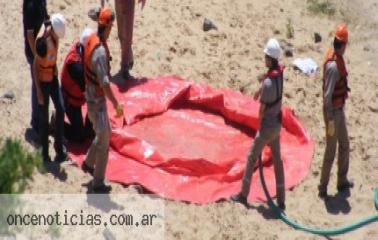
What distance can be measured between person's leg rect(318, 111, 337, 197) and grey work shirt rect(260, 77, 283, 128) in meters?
0.72

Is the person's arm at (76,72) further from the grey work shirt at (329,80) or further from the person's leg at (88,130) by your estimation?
the grey work shirt at (329,80)

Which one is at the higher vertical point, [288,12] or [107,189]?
[288,12]

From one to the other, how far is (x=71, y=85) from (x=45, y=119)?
0.56 meters

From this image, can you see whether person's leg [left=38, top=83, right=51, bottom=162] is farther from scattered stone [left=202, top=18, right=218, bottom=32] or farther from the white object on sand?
the white object on sand

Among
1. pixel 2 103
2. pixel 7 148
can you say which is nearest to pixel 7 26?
pixel 2 103

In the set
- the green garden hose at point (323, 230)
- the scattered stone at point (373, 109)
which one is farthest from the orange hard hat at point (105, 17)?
the scattered stone at point (373, 109)

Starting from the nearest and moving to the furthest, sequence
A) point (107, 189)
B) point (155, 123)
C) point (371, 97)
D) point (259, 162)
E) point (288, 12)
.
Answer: point (107, 189), point (259, 162), point (155, 123), point (371, 97), point (288, 12)

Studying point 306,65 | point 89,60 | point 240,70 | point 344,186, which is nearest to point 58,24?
point 89,60

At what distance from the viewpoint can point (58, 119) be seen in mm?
8875

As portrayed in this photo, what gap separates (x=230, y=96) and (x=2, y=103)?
9.26ft

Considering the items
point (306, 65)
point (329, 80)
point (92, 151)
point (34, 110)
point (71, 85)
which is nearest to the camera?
point (329, 80)

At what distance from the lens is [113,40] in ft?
37.5

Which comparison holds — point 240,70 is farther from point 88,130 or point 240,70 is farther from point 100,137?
point 100,137

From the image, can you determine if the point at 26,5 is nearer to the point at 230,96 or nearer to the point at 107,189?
the point at 107,189
